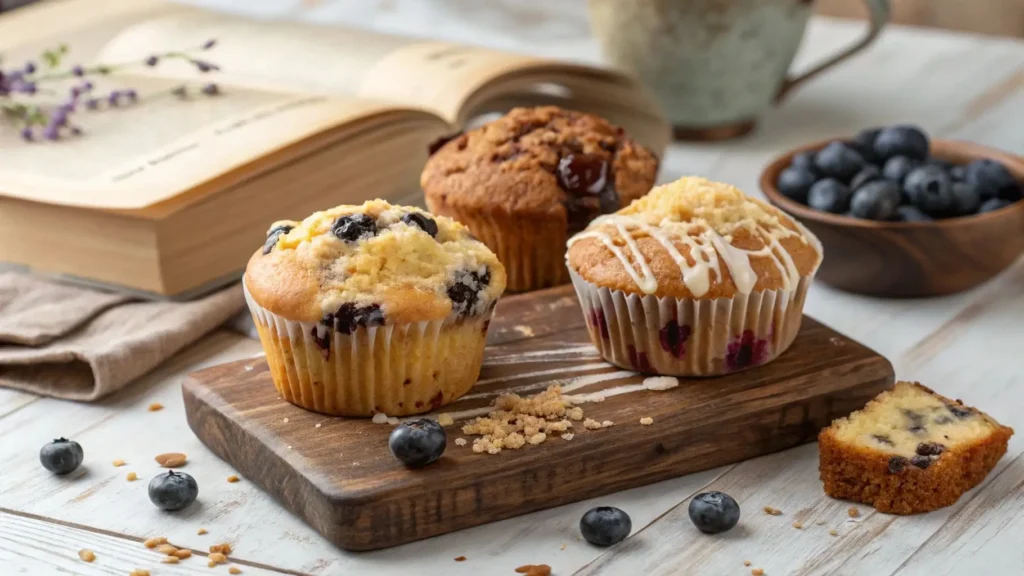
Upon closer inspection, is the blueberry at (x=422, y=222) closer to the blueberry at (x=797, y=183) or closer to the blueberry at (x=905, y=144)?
the blueberry at (x=797, y=183)

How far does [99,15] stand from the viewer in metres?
3.68

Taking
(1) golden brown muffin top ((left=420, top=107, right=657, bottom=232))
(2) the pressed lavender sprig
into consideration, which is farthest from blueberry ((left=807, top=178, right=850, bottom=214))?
(2) the pressed lavender sprig

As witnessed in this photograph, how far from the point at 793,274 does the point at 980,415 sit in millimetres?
390

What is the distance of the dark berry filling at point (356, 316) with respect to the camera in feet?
6.95

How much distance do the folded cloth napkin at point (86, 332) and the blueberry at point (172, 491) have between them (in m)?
0.44

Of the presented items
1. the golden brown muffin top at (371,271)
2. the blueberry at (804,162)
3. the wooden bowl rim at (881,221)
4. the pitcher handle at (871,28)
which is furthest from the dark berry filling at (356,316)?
the pitcher handle at (871,28)

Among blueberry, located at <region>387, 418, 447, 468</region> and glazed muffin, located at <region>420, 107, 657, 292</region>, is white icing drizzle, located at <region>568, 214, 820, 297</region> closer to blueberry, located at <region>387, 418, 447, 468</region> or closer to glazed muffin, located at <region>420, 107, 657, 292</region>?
glazed muffin, located at <region>420, 107, 657, 292</region>

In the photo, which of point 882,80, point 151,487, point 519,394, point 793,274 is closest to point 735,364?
point 793,274

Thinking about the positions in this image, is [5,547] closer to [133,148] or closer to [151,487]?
[151,487]

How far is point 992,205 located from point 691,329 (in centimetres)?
88

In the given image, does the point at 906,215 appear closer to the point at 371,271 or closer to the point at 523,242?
the point at 523,242

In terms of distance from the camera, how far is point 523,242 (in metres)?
2.74

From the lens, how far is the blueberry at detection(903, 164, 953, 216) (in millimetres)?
2721

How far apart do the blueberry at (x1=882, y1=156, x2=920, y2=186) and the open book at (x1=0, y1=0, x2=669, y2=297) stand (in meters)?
0.63
